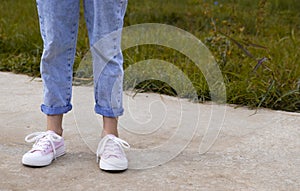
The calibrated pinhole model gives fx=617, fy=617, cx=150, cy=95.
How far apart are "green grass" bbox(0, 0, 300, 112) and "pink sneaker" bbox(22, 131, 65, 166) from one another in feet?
3.64

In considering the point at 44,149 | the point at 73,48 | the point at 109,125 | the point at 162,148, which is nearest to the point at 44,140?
the point at 44,149

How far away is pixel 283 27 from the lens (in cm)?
493

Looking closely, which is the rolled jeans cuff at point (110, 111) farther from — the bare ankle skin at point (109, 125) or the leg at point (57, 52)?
the leg at point (57, 52)

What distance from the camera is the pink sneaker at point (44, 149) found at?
211 cm

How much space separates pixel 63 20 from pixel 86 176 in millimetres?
529

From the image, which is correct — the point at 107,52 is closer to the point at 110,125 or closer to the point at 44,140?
the point at 110,125

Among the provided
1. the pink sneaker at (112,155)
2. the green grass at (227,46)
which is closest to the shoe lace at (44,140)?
the pink sneaker at (112,155)

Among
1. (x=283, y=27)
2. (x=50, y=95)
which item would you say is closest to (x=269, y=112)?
(x=50, y=95)

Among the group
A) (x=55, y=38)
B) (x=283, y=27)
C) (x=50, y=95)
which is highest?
(x=55, y=38)

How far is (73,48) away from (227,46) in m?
1.62

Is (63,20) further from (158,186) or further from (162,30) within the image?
(162,30)

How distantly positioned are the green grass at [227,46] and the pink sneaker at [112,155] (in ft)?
3.47

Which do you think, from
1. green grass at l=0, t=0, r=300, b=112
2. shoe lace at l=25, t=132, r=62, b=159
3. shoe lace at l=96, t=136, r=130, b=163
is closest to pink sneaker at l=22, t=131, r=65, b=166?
shoe lace at l=25, t=132, r=62, b=159

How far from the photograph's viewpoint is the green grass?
10.4 feet
